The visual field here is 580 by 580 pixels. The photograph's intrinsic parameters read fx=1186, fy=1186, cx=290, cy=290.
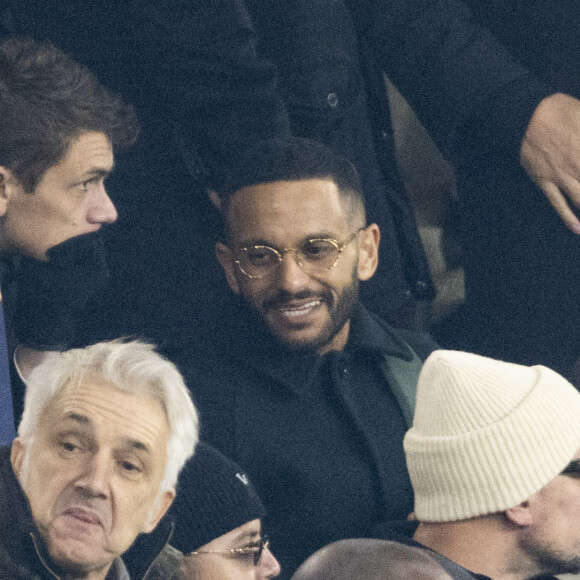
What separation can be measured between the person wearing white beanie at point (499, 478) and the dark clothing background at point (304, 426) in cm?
5

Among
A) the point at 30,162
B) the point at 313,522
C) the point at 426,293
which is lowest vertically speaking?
the point at 313,522

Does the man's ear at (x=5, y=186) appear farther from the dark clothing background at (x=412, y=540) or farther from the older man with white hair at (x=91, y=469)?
the dark clothing background at (x=412, y=540)

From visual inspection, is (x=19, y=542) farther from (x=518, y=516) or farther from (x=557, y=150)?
(x=557, y=150)

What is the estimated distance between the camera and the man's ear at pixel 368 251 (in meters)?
1.40

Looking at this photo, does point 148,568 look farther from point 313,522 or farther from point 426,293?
point 426,293

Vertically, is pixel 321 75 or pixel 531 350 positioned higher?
pixel 321 75

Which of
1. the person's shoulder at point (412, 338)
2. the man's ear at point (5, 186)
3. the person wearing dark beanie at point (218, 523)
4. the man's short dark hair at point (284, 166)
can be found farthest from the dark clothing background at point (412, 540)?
the man's ear at point (5, 186)

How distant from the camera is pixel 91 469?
1061 millimetres

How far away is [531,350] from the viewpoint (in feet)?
5.07

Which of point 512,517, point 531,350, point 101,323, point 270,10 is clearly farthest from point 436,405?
point 270,10

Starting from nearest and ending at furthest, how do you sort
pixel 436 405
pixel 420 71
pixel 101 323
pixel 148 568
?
1. pixel 148 568
2. pixel 101 323
3. pixel 436 405
4. pixel 420 71

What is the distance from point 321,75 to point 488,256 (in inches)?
13.4

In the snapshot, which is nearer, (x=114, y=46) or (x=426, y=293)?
(x=114, y=46)

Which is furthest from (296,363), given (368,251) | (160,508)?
(160,508)
